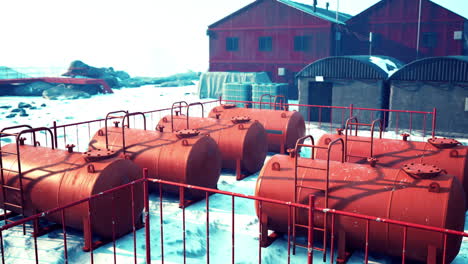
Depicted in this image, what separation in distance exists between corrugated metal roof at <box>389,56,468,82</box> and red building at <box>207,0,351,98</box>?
49.7 feet

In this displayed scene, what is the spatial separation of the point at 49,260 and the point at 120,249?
4.61 feet

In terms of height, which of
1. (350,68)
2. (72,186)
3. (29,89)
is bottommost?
(72,186)

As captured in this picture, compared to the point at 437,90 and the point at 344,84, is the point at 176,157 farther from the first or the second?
the point at 437,90

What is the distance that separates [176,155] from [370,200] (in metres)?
5.59

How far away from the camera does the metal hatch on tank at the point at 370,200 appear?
25.1 feet

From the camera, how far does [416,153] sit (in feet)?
36.3

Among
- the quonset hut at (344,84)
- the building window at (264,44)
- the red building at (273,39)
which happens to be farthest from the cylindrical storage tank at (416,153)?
the building window at (264,44)

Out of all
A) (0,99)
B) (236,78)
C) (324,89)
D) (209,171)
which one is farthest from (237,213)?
(0,99)

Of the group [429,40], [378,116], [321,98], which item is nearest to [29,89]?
[321,98]

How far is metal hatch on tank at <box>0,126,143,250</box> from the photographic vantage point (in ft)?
30.1

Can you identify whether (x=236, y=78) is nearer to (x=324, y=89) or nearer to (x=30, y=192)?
(x=324, y=89)

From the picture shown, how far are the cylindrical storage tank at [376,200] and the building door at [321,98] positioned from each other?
49.7 feet

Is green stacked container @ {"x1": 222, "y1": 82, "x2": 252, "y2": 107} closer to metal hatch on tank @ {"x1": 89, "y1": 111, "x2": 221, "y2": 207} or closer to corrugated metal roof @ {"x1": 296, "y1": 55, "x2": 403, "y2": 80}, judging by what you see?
corrugated metal roof @ {"x1": 296, "y1": 55, "x2": 403, "y2": 80}

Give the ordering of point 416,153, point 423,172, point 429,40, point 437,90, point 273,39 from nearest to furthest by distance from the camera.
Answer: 1. point 423,172
2. point 416,153
3. point 437,90
4. point 429,40
5. point 273,39
